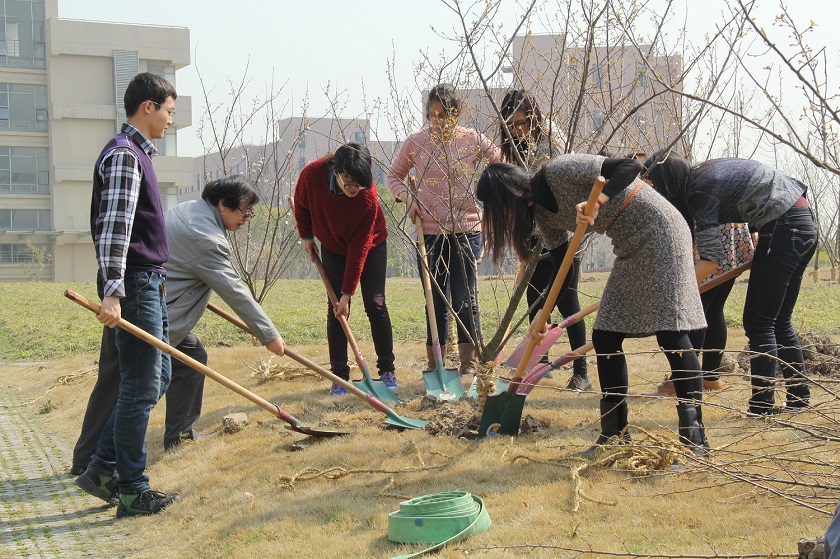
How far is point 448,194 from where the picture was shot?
603 centimetres

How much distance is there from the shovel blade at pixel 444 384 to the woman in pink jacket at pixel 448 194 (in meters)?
0.27

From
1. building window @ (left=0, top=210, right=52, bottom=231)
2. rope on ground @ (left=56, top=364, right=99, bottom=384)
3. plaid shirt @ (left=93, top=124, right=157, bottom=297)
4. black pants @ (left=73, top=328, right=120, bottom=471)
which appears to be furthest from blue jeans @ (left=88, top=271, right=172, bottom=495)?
building window @ (left=0, top=210, right=52, bottom=231)

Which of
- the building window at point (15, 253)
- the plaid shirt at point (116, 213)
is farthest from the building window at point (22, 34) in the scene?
the plaid shirt at point (116, 213)

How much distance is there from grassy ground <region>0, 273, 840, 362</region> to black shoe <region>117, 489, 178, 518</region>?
4261 mm

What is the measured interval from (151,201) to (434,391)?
243cm

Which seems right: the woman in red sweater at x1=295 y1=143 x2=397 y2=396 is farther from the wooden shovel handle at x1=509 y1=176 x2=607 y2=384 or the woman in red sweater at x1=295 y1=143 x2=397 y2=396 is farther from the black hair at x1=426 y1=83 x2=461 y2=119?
the wooden shovel handle at x1=509 y1=176 x2=607 y2=384

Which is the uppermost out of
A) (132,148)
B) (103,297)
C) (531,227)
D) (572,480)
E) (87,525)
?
(132,148)

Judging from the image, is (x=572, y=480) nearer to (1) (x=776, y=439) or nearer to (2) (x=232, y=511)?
(1) (x=776, y=439)

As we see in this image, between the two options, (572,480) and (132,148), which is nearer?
(572,480)

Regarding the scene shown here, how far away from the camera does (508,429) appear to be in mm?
4820

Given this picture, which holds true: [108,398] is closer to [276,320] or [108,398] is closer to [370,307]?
[370,307]

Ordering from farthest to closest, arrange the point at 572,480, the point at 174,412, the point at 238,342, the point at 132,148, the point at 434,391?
the point at 238,342 → the point at 434,391 → the point at 174,412 → the point at 132,148 → the point at 572,480

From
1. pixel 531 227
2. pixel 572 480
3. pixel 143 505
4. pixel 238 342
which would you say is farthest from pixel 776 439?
pixel 238 342

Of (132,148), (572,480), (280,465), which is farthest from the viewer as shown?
(280,465)
